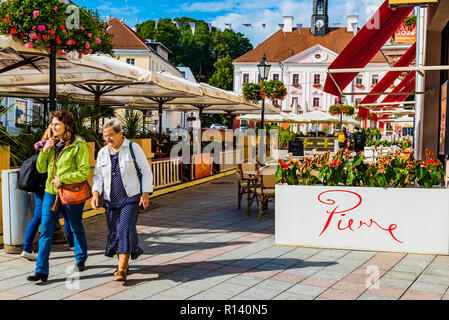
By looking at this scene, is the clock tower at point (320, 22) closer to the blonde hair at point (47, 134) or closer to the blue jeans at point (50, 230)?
the blonde hair at point (47, 134)

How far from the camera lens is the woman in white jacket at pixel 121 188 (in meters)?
4.88

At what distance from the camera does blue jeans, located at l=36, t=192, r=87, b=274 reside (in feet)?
15.9

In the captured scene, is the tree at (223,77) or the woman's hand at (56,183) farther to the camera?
the tree at (223,77)

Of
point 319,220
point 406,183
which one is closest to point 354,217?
point 319,220

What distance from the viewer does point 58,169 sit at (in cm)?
502

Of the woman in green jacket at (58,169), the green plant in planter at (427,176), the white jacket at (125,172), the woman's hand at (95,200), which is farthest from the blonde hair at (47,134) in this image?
the green plant in planter at (427,176)

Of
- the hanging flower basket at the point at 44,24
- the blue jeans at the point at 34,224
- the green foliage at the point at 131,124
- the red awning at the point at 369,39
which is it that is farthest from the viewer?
the green foliage at the point at 131,124

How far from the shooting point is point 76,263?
5.53 meters

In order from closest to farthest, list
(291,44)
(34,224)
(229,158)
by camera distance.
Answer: (34,224) < (229,158) < (291,44)

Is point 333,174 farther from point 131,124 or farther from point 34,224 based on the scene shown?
point 131,124

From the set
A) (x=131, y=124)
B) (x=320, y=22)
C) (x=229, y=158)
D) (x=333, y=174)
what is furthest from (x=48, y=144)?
(x=320, y=22)

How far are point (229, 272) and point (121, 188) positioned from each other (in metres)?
1.51

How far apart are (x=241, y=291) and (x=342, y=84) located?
4700 millimetres

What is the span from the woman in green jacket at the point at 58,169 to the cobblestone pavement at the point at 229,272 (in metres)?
0.40
